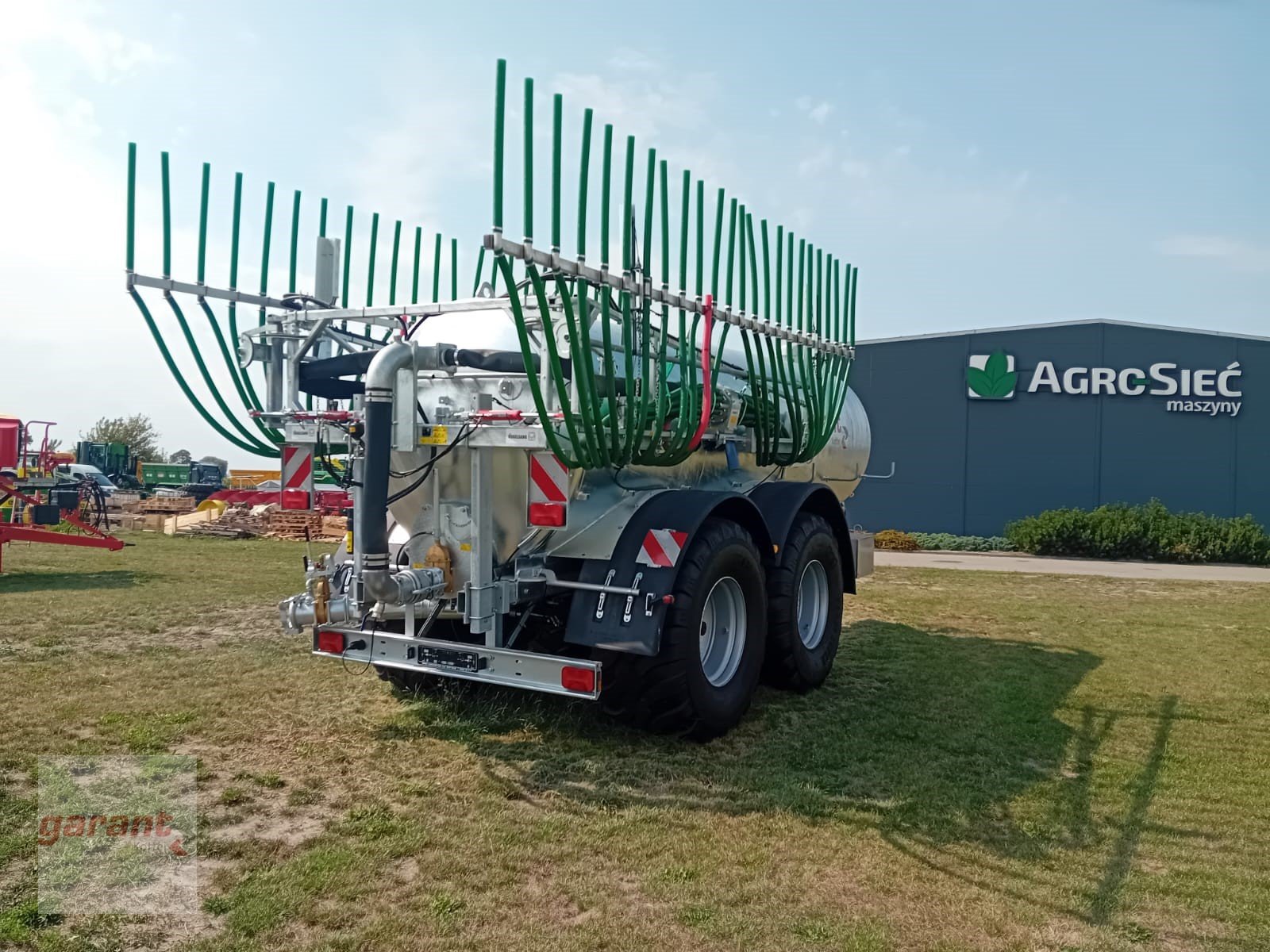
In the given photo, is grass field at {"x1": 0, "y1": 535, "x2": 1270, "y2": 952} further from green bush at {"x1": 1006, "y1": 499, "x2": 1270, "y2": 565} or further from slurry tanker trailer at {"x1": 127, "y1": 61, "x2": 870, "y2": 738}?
green bush at {"x1": 1006, "y1": 499, "x2": 1270, "y2": 565}

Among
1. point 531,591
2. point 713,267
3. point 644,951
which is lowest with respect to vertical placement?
point 644,951

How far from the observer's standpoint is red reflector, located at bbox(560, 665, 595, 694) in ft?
15.7

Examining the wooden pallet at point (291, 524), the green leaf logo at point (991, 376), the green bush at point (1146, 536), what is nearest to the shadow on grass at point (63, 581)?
the wooden pallet at point (291, 524)

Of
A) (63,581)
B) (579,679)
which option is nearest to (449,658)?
(579,679)

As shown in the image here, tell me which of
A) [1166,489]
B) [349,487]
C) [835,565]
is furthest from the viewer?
[1166,489]

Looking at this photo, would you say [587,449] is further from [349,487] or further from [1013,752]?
[1013,752]

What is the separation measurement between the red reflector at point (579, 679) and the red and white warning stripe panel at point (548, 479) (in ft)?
2.86

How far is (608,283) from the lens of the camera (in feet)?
16.2

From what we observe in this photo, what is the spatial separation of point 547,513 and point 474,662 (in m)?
0.83

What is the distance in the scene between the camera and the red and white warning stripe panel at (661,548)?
17.0 ft

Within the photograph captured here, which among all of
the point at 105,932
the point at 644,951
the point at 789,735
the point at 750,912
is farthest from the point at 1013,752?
the point at 105,932

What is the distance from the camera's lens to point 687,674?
5180 millimetres

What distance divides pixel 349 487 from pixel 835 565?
3769 millimetres

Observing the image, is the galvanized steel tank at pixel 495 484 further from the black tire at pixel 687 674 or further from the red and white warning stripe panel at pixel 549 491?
the black tire at pixel 687 674
